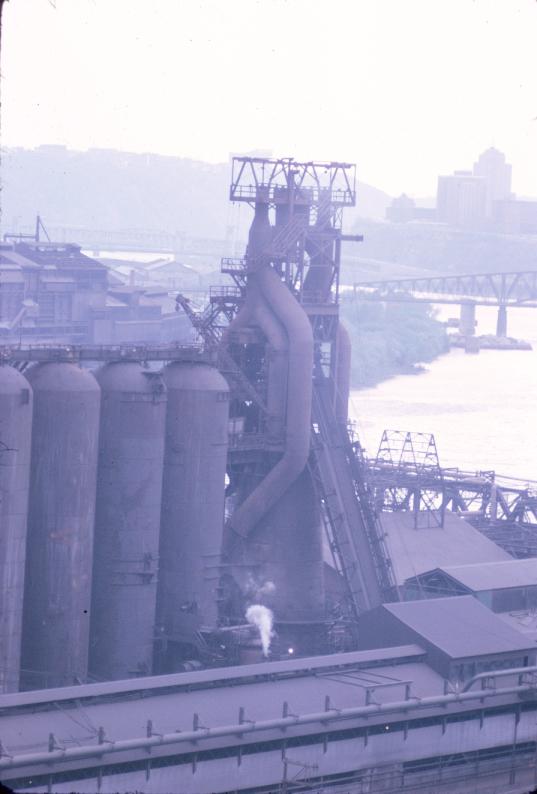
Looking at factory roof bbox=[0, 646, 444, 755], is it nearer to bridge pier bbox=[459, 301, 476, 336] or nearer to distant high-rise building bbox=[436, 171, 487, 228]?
bridge pier bbox=[459, 301, 476, 336]

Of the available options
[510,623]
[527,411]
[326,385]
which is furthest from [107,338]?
[510,623]

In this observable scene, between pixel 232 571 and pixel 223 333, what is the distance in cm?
254

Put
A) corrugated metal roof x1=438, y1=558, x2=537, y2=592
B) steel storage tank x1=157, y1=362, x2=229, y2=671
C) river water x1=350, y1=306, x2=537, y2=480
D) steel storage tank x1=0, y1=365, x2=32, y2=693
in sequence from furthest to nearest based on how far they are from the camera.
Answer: river water x1=350, y1=306, x2=537, y2=480, corrugated metal roof x1=438, y1=558, x2=537, y2=592, steel storage tank x1=157, y1=362, x2=229, y2=671, steel storage tank x1=0, y1=365, x2=32, y2=693

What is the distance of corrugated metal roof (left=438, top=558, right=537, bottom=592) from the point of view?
1582 centimetres

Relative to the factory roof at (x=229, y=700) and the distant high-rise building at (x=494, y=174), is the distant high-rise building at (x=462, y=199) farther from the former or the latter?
the factory roof at (x=229, y=700)

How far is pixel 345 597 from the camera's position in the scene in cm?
1734

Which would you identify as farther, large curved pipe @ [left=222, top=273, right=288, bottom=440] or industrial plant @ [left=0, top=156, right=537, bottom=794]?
large curved pipe @ [left=222, top=273, right=288, bottom=440]

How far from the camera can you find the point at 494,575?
16.2 metres

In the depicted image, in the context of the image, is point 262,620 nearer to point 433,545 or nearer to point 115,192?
point 433,545

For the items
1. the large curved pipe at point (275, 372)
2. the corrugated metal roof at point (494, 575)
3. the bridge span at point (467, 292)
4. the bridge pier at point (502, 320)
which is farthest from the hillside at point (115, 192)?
the corrugated metal roof at point (494, 575)

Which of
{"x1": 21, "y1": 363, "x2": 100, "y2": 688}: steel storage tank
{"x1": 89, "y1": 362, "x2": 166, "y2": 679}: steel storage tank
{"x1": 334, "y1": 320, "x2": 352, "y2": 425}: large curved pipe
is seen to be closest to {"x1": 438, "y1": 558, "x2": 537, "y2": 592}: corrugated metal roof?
{"x1": 334, "y1": 320, "x2": 352, "y2": 425}: large curved pipe

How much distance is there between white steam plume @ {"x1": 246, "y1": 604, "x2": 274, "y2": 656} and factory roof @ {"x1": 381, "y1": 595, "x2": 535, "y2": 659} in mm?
1189

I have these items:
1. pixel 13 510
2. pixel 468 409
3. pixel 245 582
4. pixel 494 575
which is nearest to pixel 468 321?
pixel 468 409

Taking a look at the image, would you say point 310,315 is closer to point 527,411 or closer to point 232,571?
point 232,571
